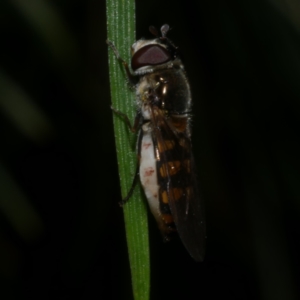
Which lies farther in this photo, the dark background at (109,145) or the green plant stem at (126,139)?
the dark background at (109,145)

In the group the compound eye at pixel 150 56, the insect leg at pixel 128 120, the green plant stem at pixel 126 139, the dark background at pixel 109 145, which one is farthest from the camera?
the dark background at pixel 109 145

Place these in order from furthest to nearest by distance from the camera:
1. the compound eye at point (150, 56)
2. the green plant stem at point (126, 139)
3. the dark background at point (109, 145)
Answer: the dark background at point (109, 145) < the compound eye at point (150, 56) < the green plant stem at point (126, 139)

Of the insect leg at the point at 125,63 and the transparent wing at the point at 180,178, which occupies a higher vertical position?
the insect leg at the point at 125,63

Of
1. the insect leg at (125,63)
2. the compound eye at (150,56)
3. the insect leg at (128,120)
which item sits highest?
the compound eye at (150,56)

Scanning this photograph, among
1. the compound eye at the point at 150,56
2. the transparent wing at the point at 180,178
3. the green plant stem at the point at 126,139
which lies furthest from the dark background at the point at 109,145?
the green plant stem at the point at 126,139

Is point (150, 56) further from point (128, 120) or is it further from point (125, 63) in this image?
point (128, 120)

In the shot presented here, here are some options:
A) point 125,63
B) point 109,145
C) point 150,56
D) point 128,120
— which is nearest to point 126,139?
point 128,120

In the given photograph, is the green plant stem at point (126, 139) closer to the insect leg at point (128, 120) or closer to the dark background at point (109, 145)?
the insect leg at point (128, 120)

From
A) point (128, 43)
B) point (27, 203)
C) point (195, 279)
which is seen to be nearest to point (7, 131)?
point (27, 203)
